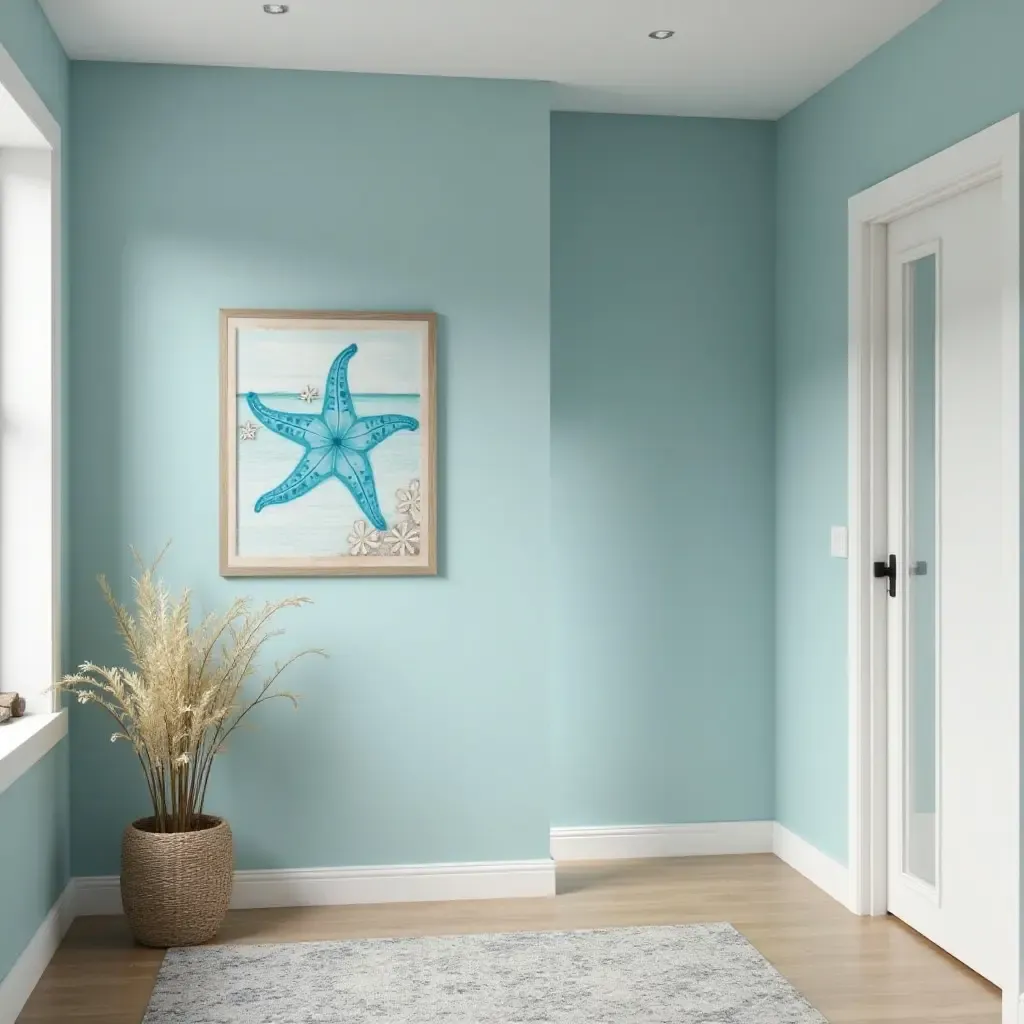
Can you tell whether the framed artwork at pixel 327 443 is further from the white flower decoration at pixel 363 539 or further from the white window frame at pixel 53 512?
the white window frame at pixel 53 512

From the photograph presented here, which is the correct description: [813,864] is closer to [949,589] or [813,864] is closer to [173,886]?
[949,589]

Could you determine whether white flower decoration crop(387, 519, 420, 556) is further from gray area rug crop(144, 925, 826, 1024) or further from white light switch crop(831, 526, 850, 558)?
white light switch crop(831, 526, 850, 558)

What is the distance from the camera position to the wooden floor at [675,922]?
10.5 feet

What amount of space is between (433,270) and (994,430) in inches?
Answer: 70.1

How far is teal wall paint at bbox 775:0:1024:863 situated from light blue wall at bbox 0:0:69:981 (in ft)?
7.82

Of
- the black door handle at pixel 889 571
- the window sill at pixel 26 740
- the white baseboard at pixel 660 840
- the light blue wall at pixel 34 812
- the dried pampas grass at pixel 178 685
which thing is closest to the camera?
the window sill at pixel 26 740

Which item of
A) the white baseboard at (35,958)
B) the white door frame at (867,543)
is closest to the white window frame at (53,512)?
the white baseboard at (35,958)

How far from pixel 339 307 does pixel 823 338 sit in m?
1.58

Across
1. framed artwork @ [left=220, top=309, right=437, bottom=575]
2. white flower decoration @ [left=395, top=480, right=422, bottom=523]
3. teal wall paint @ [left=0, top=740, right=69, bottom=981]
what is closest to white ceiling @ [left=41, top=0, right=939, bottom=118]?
framed artwork @ [left=220, top=309, right=437, bottom=575]

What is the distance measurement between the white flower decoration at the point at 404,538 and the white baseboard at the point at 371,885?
39.5 inches

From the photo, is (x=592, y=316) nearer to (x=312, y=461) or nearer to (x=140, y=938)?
(x=312, y=461)

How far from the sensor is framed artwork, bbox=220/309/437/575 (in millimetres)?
3971

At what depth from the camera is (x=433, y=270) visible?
4.07 m

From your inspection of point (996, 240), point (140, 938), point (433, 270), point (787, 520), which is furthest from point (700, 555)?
point (140, 938)
